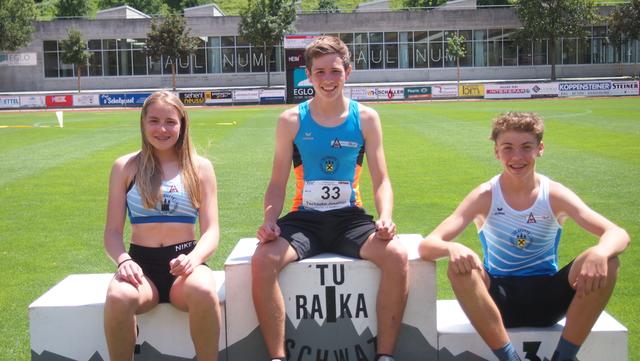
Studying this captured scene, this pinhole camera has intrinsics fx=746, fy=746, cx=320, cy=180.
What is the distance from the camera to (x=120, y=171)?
4.44 m

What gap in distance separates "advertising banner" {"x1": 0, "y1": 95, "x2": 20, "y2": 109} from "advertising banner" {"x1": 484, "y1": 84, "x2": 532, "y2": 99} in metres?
29.7

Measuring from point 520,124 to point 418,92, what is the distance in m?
44.2

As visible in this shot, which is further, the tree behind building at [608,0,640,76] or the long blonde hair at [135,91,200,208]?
A: the tree behind building at [608,0,640,76]

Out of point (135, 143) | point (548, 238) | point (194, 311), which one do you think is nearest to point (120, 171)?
point (194, 311)

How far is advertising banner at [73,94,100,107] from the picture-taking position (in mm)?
48281

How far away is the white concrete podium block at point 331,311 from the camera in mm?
4273

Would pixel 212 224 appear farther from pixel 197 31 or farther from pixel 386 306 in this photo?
pixel 197 31

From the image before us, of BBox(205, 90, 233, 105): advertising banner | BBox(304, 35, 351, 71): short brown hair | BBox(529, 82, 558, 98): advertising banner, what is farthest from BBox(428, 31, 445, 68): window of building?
BBox(304, 35, 351, 71): short brown hair

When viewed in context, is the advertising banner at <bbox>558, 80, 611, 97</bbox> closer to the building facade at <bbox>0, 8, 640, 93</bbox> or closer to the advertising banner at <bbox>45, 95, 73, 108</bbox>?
the building facade at <bbox>0, 8, 640, 93</bbox>

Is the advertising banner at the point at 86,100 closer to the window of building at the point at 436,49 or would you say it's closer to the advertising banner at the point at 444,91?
the advertising banner at the point at 444,91

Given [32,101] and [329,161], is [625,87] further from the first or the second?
[329,161]

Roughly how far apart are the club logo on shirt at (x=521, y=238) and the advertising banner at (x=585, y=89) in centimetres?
4445

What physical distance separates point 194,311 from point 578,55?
216 ft

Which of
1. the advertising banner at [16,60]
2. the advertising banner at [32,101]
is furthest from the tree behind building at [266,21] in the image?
the advertising banner at [16,60]
